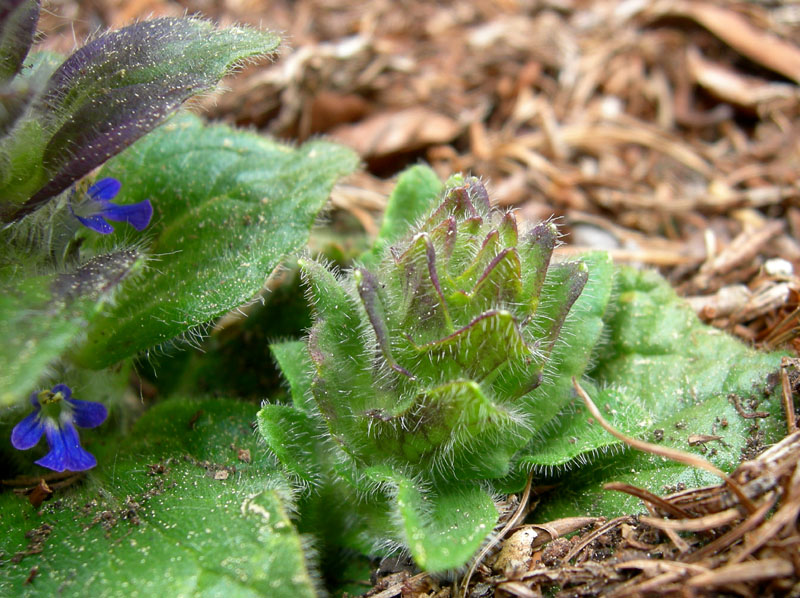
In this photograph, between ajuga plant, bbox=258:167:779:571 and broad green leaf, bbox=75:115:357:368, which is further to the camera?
broad green leaf, bbox=75:115:357:368

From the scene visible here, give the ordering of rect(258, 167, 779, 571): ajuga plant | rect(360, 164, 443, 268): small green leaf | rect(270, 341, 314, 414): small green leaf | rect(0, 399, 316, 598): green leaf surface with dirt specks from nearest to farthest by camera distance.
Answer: rect(0, 399, 316, 598): green leaf surface with dirt specks → rect(258, 167, 779, 571): ajuga plant → rect(270, 341, 314, 414): small green leaf → rect(360, 164, 443, 268): small green leaf

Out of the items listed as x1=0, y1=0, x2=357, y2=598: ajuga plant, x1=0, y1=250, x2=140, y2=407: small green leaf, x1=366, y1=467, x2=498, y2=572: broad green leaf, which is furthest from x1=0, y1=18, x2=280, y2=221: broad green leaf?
x1=366, y1=467, x2=498, y2=572: broad green leaf

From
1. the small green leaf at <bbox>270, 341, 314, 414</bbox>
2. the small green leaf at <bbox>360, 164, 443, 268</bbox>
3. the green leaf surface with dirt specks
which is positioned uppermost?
the small green leaf at <bbox>360, 164, 443, 268</bbox>

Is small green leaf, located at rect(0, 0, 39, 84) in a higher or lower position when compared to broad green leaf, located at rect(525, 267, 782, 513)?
higher

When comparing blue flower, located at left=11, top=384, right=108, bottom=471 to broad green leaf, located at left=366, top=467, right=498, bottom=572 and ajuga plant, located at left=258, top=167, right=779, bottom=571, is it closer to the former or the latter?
ajuga plant, located at left=258, top=167, right=779, bottom=571

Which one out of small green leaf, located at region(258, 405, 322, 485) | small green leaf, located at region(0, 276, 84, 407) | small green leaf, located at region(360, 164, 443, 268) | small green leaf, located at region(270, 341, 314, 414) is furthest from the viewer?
small green leaf, located at region(360, 164, 443, 268)

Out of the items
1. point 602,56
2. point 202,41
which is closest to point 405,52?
point 602,56

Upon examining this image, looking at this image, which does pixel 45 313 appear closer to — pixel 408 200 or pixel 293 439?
pixel 293 439
